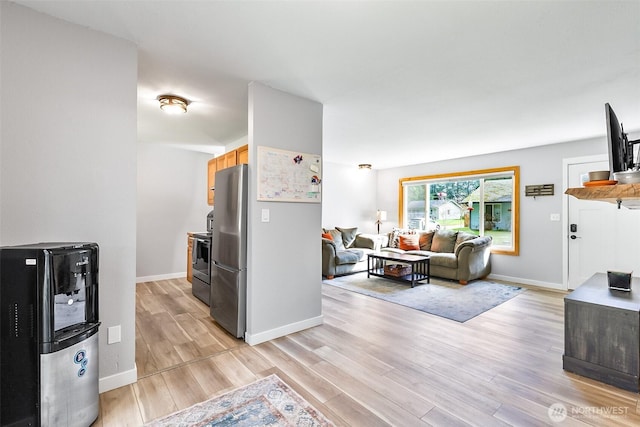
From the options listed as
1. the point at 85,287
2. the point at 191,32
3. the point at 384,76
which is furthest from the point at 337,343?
the point at 191,32

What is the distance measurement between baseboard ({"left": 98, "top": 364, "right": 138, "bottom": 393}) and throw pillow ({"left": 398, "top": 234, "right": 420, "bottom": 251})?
17.1 ft

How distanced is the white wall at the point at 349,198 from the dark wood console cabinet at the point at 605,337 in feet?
16.0

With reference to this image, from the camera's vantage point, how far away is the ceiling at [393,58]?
1.76 m

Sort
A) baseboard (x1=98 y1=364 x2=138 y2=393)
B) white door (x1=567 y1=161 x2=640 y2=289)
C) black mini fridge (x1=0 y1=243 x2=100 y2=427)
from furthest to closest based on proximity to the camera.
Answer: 1. white door (x1=567 y1=161 x2=640 y2=289)
2. baseboard (x1=98 y1=364 x2=138 y2=393)
3. black mini fridge (x1=0 y1=243 x2=100 y2=427)

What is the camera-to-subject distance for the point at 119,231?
2027 millimetres

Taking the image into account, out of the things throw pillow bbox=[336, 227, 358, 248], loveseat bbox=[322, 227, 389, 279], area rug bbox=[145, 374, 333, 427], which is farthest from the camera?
throw pillow bbox=[336, 227, 358, 248]

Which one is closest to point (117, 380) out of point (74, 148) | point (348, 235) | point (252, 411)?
point (252, 411)

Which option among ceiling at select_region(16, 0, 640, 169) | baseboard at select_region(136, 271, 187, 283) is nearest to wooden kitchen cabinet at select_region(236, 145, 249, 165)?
ceiling at select_region(16, 0, 640, 169)

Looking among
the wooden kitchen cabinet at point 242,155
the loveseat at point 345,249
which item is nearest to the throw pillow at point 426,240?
the loveseat at point 345,249

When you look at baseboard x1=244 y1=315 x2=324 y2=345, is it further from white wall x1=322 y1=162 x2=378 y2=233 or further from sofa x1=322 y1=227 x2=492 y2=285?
white wall x1=322 y1=162 x2=378 y2=233

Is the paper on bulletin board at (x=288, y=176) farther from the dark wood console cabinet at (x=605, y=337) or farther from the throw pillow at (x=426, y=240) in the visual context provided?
the throw pillow at (x=426, y=240)

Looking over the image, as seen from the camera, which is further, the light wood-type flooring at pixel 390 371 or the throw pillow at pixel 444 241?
the throw pillow at pixel 444 241

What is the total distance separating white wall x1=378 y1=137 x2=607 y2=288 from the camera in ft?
15.7

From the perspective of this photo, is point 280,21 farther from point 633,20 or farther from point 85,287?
point 633,20
